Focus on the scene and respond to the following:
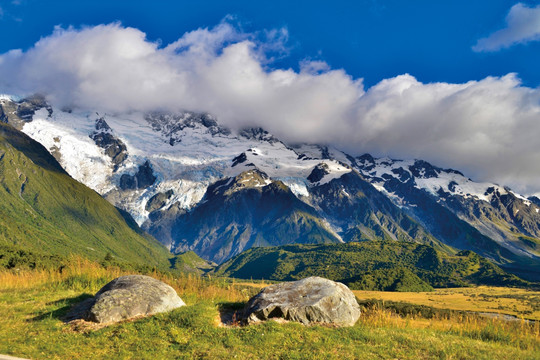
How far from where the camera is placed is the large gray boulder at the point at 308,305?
20.9m

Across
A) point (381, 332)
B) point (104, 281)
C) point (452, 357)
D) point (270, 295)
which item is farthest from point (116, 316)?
point (452, 357)

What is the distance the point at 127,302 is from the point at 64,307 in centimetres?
436

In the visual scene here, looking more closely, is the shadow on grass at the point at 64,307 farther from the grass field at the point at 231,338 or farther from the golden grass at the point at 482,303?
the golden grass at the point at 482,303

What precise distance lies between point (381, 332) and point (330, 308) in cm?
300

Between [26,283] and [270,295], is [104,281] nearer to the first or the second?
[26,283]

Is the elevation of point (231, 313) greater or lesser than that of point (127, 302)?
lesser

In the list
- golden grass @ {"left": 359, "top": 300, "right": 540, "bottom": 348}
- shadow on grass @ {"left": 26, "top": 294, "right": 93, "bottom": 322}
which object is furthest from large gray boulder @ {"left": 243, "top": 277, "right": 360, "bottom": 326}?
shadow on grass @ {"left": 26, "top": 294, "right": 93, "bottom": 322}

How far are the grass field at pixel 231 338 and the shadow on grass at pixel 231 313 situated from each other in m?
0.48

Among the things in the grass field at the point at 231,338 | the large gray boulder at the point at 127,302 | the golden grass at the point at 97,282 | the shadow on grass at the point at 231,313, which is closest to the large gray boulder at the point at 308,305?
the shadow on grass at the point at 231,313

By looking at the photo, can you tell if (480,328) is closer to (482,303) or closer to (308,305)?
(308,305)

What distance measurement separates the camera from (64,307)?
21891 mm

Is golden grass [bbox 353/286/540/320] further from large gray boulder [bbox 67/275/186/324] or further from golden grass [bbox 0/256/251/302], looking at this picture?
large gray boulder [bbox 67/275/186/324]

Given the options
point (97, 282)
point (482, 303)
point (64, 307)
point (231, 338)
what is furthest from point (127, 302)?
point (482, 303)

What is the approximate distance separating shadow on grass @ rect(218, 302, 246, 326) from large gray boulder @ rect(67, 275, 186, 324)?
99.6 inches
